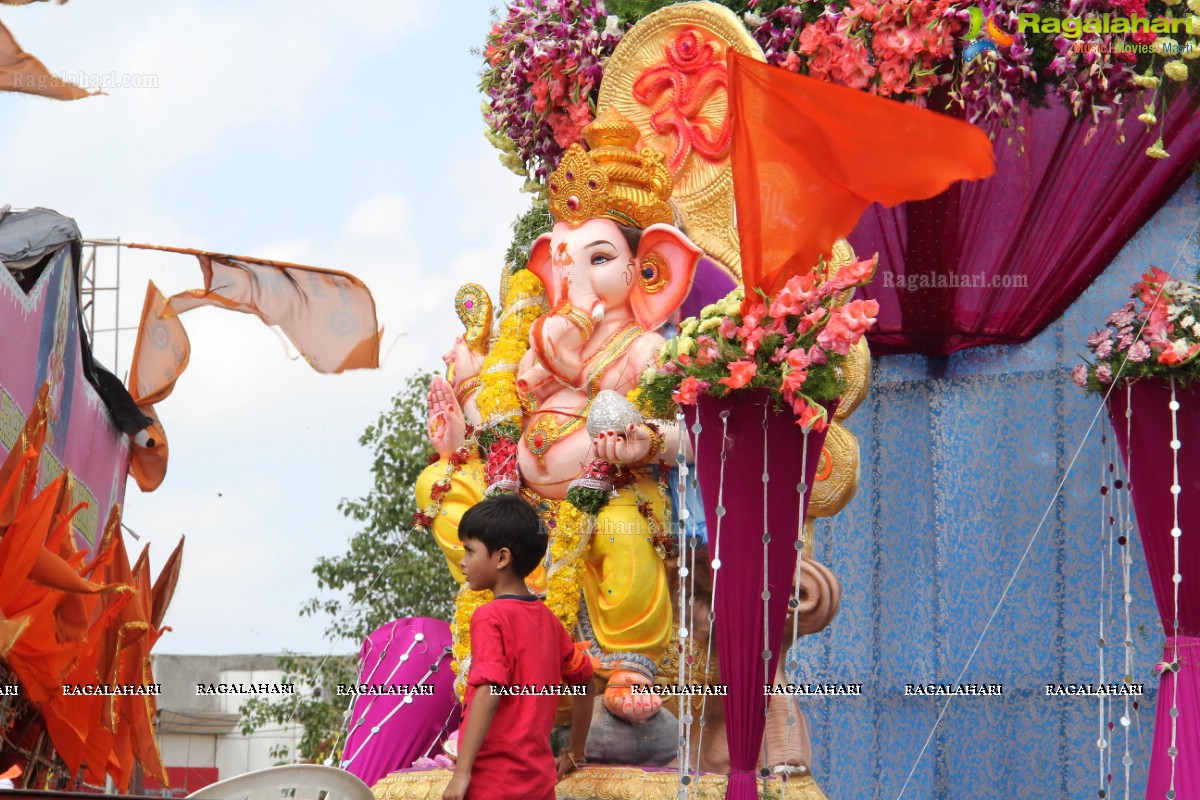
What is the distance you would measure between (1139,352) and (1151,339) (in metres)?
0.07

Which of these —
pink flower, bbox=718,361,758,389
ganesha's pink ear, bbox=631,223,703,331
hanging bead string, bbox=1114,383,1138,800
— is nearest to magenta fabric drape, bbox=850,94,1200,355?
hanging bead string, bbox=1114,383,1138,800

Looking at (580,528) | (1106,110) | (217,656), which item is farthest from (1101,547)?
(217,656)

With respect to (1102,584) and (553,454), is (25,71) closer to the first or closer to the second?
(553,454)

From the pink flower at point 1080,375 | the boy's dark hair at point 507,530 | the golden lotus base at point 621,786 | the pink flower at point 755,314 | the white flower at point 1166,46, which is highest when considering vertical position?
the white flower at point 1166,46

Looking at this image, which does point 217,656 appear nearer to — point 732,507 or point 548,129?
point 548,129

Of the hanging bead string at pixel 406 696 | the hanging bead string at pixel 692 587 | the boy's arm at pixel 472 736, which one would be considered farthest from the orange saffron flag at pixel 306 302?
the boy's arm at pixel 472 736

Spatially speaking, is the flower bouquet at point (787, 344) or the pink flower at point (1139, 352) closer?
the flower bouquet at point (787, 344)

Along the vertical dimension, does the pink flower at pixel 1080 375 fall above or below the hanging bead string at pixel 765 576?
above

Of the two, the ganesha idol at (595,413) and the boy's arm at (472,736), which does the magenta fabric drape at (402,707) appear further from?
the boy's arm at (472,736)

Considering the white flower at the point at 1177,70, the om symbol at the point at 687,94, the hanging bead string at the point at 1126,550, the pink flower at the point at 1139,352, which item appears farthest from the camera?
the om symbol at the point at 687,94

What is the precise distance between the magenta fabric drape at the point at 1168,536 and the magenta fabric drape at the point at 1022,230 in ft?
3.05

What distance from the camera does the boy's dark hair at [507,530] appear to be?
13.7 ft

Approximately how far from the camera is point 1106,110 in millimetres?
6289

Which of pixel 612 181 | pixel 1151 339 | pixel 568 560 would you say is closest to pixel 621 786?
pixel 568 560
